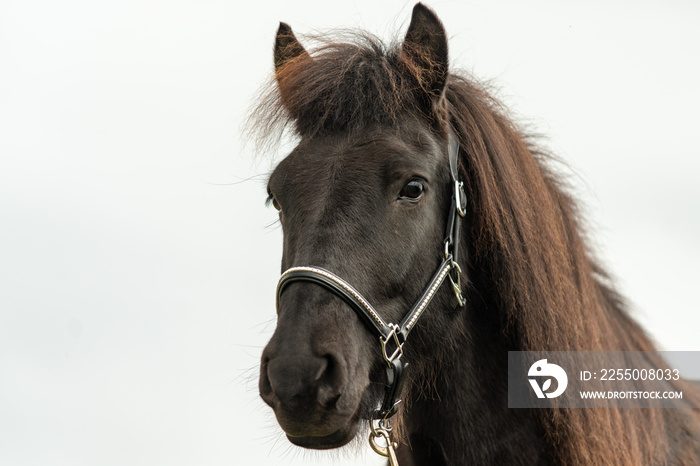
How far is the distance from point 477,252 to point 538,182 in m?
0.59

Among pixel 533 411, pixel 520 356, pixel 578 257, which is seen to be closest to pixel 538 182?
pixel 578 257

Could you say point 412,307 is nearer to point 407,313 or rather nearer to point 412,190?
point 407,313

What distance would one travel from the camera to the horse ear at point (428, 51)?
11.4ft

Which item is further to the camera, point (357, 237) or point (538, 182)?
point (538, 182)

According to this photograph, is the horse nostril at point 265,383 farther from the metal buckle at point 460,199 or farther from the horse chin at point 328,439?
the metal buckle at point 460,199

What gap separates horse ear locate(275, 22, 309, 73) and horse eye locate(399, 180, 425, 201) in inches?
54.4

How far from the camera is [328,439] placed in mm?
2828

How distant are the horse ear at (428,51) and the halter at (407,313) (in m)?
0.31

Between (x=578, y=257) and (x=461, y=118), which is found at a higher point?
(x=461, y=118)

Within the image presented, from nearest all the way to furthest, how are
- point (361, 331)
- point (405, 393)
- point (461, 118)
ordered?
point (361, 331)
point (405, 393)
point (461, 118)

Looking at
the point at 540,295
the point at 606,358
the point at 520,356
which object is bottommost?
the point at 606,358

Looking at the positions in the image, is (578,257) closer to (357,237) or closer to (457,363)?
(457,363)

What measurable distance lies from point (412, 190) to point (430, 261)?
36cm

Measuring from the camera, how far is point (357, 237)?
119 inches
